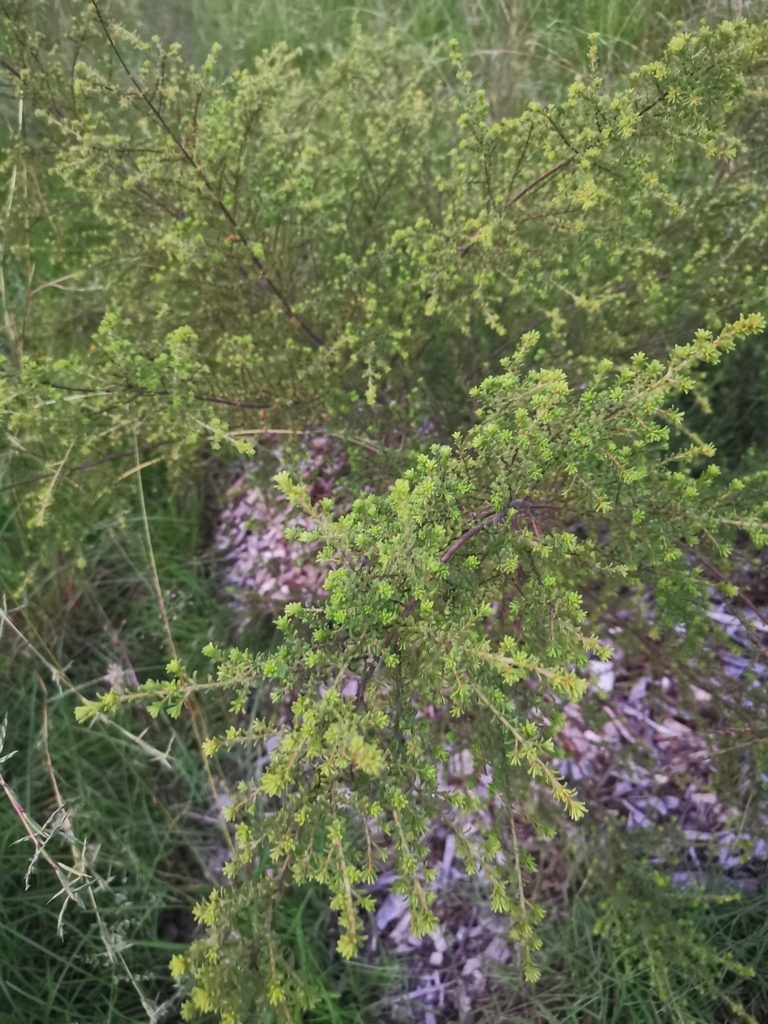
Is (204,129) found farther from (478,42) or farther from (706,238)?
(478,42)

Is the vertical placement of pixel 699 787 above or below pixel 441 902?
above

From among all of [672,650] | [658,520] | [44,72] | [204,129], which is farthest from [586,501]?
[44,72]

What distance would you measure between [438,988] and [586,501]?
164 centimetres

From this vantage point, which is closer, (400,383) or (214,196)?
(214,196)

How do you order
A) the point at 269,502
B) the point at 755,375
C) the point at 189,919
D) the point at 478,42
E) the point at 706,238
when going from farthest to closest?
the point at 478,42, the point at 755,375, the point at 269,502, the point at 189,919, the point at 706,238

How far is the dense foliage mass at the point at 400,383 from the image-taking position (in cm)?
109

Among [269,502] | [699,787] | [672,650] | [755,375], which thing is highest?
[755,375]

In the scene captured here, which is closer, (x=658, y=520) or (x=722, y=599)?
(x=658, y=520)

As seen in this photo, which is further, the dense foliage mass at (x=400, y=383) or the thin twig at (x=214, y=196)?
the thin twig at (x=214, y=196)

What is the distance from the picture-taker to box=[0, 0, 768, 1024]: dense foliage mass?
1094 mm

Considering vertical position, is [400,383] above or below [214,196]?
below

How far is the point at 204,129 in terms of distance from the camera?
5.93 ft

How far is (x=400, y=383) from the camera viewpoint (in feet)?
7.87

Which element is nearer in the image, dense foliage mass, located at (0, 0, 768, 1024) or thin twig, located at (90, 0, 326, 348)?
dense foliage mass, located at (0, 0, 768, 1024)
